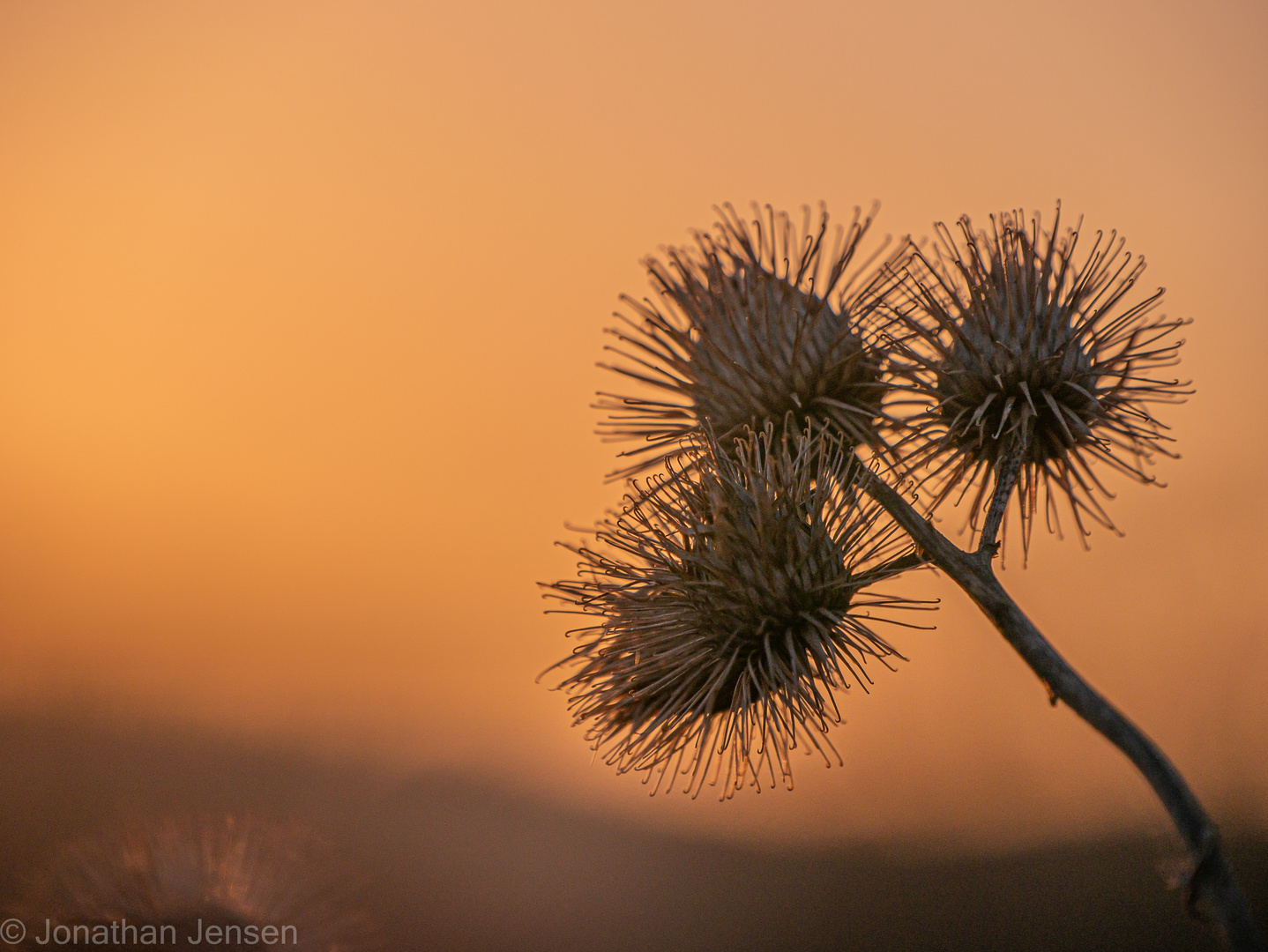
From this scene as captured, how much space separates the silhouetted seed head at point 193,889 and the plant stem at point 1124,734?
2168 mm

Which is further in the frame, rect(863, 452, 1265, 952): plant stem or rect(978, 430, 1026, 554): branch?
rect(978, 430, 1026, 554): branch

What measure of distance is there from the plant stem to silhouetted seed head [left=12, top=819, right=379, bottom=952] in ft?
7.11

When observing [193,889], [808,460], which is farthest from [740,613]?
[193,889]

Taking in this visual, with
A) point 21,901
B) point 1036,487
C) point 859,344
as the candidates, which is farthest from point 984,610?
point 21,901

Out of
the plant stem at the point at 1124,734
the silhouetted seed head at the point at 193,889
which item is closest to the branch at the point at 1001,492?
the plant stem at the point at 1124,734

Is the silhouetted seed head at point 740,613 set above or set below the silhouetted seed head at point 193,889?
above

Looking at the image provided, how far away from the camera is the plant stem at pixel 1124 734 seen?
1621mm

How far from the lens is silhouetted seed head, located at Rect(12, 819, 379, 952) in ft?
7.34

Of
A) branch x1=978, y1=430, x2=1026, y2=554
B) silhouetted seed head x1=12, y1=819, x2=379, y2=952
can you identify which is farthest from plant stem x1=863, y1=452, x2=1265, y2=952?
silhouetted seed head x1=12, y1=819, x2=379, y2=952

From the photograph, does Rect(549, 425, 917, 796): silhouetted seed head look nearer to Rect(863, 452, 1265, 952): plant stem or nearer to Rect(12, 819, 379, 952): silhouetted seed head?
Rect(863, 452, 1265, 952): plant stem

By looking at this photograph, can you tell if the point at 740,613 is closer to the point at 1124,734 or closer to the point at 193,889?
the point at 1124,734

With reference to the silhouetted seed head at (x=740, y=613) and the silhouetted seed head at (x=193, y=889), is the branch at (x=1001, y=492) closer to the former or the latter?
the silhouetted seed head at (x=740, y=613)

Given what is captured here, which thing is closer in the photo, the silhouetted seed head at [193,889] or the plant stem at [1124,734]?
the plant stem at [1124,734]

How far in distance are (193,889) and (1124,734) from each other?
251 centimetres
